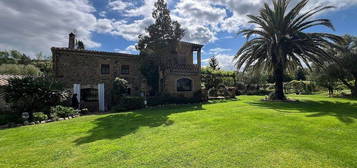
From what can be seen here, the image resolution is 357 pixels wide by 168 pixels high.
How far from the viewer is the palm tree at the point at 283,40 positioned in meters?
14.2

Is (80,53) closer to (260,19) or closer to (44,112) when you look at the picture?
(44,112)

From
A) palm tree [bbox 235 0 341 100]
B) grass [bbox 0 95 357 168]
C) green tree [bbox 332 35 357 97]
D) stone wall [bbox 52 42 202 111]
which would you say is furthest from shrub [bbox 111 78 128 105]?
green tree [bbox 332 35 357 97]

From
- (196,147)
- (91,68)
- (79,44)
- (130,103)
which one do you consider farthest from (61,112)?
(79,44)

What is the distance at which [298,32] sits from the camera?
48.8ft

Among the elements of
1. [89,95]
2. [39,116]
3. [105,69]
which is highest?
[105,69]

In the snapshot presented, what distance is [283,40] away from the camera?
15258mm

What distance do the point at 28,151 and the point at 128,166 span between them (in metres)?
3.55

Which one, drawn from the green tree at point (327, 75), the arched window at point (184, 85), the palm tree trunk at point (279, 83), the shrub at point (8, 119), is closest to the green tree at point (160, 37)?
the arched window at point (184, 85)

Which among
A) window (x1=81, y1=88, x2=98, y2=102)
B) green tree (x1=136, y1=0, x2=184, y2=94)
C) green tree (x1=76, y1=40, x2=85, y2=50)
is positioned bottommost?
window (x1=81, y1=88, x2=98, y2=102)

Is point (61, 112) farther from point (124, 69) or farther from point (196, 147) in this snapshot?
point (196, 147)

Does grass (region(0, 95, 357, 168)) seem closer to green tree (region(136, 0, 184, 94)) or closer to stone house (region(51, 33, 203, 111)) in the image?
stone house (region(51, 33, 203, 111))

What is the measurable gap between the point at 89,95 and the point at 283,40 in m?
19.3

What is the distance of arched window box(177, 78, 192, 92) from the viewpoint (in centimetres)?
1830

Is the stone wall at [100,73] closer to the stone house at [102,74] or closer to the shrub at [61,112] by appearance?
the stone house at [102,74]
